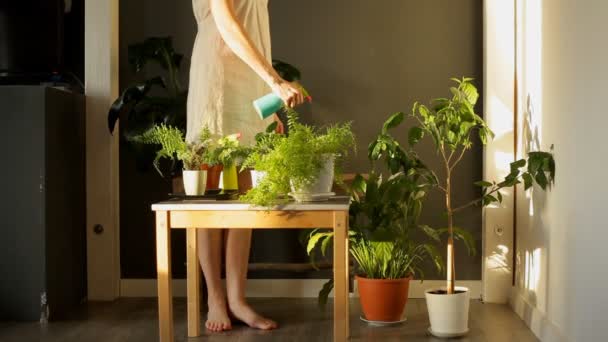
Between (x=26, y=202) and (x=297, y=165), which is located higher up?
(x=297, y=165)

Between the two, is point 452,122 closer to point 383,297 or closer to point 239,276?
point 383,297

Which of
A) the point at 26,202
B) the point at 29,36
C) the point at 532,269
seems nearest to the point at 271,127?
the point at 26,202

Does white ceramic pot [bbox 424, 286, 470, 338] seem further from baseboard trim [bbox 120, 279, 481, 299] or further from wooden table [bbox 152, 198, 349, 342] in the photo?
baseboard trim [bbox 120, 279, 481, 299]

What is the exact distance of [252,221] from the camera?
9.46 feet

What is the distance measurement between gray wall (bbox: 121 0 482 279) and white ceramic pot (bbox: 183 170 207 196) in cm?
131

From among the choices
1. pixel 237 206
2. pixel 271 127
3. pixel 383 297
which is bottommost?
pixel 383 297

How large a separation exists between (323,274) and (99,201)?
43.7 inches

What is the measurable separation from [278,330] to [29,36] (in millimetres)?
1853

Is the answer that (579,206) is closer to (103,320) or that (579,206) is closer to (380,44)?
(380,44)

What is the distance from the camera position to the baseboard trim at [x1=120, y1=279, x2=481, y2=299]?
423cm

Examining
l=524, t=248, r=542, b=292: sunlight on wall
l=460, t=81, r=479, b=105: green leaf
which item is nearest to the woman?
l=460, t=81, r=479, b=105: green leaf

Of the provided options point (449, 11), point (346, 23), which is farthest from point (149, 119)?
point (449, 11)

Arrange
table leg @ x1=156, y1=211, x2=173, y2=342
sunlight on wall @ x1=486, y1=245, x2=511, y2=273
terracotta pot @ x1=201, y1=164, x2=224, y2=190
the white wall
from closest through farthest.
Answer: the white wall < table leg @ x1=156, y1=211, x2=173, y2=342 < terracotta pot @ x1=201, y1=164, x2=224, y2=190 < sunlight on wall @ x1=486, y1=245, x2=511, y2=273

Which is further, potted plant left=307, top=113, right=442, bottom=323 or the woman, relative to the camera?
potted plant left=307, top=113, right=442, bottom=323
